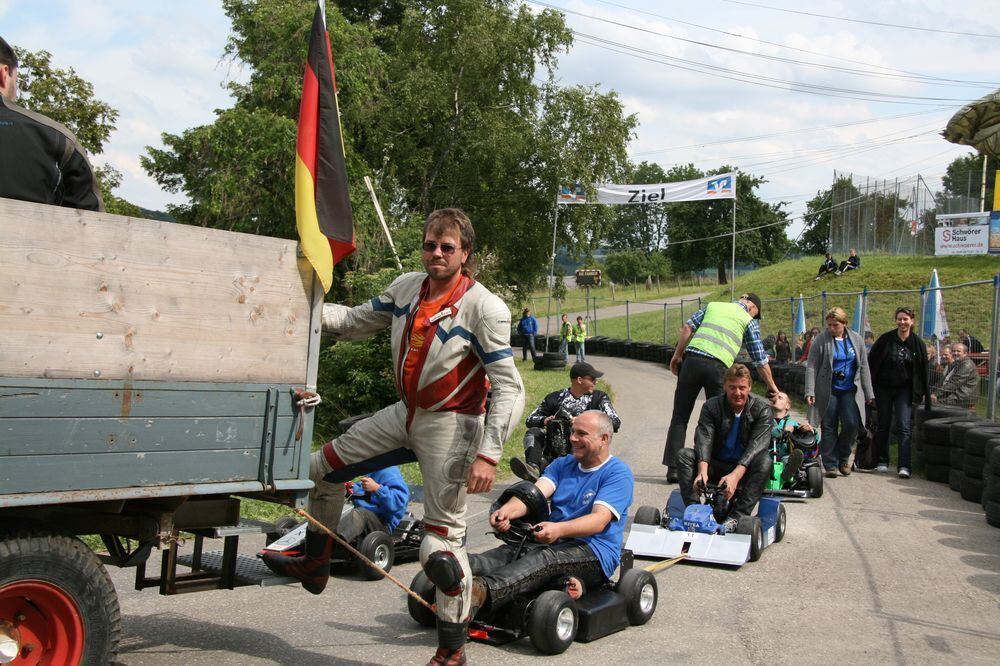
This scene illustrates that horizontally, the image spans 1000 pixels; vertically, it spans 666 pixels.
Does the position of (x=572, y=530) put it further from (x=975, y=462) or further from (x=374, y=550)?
(x=975, y=462)

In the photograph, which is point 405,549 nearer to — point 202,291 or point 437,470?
point 437,470

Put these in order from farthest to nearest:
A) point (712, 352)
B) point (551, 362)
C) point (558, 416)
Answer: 1. point (551, 362)
2. point (712, 352)
3. point (558, 416)

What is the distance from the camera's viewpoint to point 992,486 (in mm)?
8914

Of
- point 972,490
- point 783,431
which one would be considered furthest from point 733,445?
point 972,490

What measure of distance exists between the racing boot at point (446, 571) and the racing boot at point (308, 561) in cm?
65

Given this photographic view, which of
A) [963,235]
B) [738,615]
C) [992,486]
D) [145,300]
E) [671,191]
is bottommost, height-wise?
A: [738,615]

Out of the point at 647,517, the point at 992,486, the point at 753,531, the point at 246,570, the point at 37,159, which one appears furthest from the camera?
the point at 992,486

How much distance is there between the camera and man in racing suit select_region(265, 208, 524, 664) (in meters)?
4.49

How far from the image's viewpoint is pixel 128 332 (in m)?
3.75

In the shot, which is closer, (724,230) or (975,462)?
(975,462)

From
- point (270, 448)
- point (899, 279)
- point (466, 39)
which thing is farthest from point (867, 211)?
point (270, 448)

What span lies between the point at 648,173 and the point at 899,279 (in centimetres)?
7360

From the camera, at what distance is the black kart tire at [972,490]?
10031 millimetres

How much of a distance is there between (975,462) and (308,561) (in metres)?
7.82
